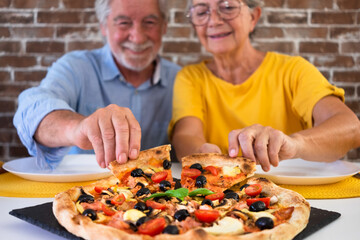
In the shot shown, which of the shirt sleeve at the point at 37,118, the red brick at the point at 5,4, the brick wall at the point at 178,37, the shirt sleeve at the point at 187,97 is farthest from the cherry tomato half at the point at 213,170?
the red brick at the point at 5,4

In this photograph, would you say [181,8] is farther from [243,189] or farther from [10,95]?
[243,189]

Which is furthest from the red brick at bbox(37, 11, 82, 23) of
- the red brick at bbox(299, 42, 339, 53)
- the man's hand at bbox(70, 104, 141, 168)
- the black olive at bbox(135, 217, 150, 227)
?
the black olive at bbox(135, 217, 150, 227)

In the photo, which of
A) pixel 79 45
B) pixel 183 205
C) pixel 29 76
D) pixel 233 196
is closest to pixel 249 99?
pixel 233 196

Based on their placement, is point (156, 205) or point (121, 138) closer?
point (156, 205)

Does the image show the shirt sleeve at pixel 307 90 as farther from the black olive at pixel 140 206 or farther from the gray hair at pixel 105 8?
the black olive at pixel 140 206

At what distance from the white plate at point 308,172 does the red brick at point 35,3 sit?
2227mm

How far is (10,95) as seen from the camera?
3.09m

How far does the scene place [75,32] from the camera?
307 cm

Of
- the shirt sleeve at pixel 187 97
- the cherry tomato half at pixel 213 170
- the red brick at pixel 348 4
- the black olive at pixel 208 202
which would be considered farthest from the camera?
the red brick at pixel 348 4

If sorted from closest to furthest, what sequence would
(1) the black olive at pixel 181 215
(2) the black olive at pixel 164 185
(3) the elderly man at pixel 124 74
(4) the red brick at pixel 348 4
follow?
(1) the black olive at pixel 181 215 → (2) the black olive at pixel 164 185 → (3) the elderly man at pixel 124 74 → (4) the red brick at pixel 348 4

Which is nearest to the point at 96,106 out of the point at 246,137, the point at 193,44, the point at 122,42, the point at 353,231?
the point at 122,42

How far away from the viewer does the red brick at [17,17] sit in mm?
3062

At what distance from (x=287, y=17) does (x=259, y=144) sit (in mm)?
2027

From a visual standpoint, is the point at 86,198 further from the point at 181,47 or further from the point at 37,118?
the point at 181,47
